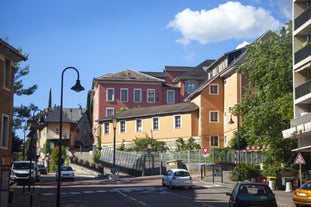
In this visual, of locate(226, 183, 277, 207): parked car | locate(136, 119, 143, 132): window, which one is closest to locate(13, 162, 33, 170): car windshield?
locate(226, 183, 277, 207): parked car

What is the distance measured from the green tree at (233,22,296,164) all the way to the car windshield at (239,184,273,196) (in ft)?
82.7

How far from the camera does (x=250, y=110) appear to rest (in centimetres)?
4744

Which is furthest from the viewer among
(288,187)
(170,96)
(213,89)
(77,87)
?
(170,96)

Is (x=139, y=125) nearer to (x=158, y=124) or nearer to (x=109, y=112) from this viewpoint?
(x=158, y=124)

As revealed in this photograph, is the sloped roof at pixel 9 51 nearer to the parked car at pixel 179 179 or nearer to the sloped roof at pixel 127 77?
the parked car at pixel 179 179

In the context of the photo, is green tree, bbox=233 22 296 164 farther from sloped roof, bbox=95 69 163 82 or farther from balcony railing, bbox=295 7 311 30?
sloped roof, bbox=95 69 163 82

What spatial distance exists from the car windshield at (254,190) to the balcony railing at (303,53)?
21.0m

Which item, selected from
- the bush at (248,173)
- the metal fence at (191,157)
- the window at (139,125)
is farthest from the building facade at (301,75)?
the window at (139,125)

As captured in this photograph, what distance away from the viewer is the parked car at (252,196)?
1903 centimetres

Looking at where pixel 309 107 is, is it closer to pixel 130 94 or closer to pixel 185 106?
pixel 185 106

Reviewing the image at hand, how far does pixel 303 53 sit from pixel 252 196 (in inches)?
902

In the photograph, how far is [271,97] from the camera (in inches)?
1838

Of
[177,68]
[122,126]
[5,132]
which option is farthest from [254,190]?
[177,68]

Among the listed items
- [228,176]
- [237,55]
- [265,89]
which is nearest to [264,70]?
[265,89]
